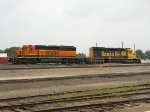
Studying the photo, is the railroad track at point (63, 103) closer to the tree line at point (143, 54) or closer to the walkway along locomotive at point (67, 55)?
the walkway along locomotive at point (67, 55)

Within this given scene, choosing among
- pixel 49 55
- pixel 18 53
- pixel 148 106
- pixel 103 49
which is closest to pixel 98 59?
pixel 103 49

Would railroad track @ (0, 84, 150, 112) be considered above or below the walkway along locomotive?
below

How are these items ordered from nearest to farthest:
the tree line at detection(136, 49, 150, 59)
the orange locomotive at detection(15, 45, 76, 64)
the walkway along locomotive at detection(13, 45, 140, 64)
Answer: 1. the orange locomotive at detection(15, 45, 76, 64)
2. the walkway along locomotive at detection(13, 45, 140, 64)
3. the tree line at detection(136, 49, 150, 59)

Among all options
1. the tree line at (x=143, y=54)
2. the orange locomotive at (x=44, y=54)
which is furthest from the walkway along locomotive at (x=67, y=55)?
the tree line at (x=143, y=54)

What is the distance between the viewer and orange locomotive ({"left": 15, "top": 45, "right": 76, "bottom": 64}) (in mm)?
62594

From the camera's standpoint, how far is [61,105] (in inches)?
581

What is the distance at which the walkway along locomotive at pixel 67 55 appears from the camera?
6272 cm

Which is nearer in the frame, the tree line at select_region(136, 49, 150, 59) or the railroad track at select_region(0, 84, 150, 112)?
the railroad track at select_region(0, 84, 150, 112)

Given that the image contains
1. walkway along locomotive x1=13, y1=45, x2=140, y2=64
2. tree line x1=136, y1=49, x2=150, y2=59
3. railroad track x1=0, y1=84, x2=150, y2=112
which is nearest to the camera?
railroad track x1=0, y1=84, x2=150, y2=112

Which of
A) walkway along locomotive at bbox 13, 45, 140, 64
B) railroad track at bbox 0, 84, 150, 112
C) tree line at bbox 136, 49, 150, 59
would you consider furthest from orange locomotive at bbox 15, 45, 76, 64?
tree line at bbox 136, 49, 150, 59

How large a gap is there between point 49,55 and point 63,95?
46.1 metres

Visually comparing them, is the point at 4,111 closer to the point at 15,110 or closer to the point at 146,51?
the point at 15,110

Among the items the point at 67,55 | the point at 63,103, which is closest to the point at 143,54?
the point at 67,55

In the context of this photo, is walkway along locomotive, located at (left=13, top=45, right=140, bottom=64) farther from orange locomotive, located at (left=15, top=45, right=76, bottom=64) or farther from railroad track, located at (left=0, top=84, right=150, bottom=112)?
railroad track, located at (left=0, top=84, right=150, bottom=112)
